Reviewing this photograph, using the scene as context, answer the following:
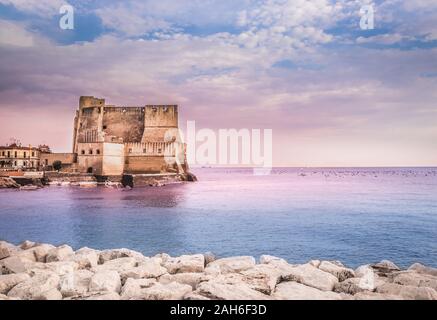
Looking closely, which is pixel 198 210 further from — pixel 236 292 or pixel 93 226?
pixel 236 292

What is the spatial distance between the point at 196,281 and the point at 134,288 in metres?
0.64

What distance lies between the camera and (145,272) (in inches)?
158

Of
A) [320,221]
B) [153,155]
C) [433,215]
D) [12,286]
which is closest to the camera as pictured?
[12,286]

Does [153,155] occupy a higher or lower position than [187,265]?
higher

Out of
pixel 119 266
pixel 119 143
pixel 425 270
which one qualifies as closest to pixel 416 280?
pixel 425 270

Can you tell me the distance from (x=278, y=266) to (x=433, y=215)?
10.0 metres

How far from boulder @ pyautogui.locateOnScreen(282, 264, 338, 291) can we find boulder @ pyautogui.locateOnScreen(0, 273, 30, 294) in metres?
2.62

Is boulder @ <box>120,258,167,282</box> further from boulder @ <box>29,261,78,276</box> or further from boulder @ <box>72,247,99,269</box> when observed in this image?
boulder @ <box>72,247,99,269</box>

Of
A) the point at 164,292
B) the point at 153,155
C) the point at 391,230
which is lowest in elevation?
the point at 391,230

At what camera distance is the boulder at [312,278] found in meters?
3.65

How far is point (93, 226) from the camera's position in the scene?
9773 mm

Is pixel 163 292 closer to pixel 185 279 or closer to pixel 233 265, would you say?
pixel 185 279
